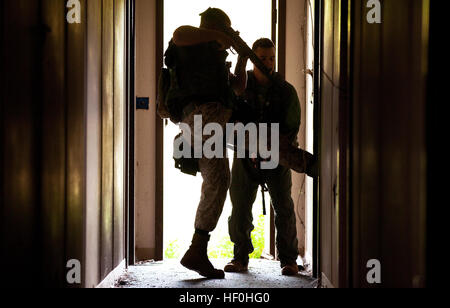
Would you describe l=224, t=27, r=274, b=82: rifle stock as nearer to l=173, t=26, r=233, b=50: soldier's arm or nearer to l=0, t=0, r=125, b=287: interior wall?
l=173, t=26, r=233, b=50: soldier's arm

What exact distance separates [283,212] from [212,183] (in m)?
0.57

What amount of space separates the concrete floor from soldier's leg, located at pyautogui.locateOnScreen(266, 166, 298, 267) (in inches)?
5.5

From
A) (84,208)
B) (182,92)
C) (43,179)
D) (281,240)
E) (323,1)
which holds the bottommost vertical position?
(281,240)

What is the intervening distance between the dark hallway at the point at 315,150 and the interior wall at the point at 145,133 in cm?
82

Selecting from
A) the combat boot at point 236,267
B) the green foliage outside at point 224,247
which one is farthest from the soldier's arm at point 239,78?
the green foliage outside at point 224,247

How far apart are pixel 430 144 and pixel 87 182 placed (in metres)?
1.17

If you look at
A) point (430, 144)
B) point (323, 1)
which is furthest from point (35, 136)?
point (323, 1)

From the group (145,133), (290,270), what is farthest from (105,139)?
(145,133)

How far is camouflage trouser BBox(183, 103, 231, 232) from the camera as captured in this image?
236 centimetres

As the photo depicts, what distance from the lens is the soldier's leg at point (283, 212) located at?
2.78m

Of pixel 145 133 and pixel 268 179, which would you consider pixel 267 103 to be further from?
pixel 145 133

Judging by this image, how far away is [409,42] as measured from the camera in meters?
1.25

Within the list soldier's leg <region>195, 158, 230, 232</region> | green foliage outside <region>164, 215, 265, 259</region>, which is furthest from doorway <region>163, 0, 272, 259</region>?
soldier's leg <region>195, 158, 230, 232</region>

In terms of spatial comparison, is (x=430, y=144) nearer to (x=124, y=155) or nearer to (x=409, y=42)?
(x=409, y=42)
